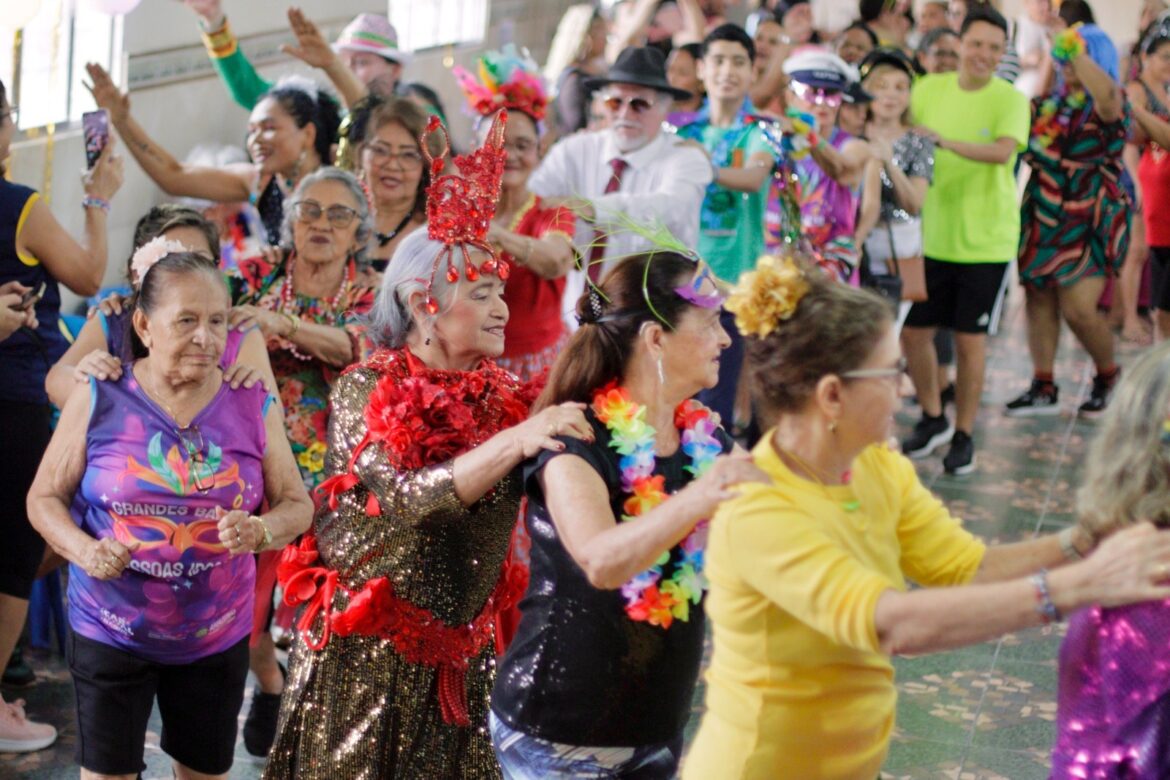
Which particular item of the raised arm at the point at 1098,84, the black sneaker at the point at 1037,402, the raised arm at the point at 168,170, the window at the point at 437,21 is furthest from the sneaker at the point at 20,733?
the window at the point at 437,21

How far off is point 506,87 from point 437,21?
636 cm

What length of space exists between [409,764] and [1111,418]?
1.61 m

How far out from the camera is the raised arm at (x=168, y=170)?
18.1 ft

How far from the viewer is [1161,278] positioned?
25.8ft

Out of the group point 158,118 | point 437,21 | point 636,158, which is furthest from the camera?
point 437,21

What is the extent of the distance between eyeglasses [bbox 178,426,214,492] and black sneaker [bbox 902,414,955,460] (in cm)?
465

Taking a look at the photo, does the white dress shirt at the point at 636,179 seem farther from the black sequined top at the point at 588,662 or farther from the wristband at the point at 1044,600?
the wristband at the point at 1044,600

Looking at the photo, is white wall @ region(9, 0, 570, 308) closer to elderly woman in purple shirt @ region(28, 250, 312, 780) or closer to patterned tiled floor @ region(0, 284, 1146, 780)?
patterned tiled floor @ region(0, 284, 1146, 780)

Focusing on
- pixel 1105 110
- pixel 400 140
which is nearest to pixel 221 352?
pixel 400 140

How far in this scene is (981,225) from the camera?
7281mm

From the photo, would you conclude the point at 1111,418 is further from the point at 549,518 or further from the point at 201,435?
the point at 201,435

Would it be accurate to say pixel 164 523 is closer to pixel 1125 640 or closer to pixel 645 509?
pixel 645 509

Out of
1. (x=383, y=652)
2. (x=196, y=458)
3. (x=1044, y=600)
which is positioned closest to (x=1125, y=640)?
(x=1044, y=600)

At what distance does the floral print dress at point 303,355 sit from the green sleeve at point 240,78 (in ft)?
6.92
